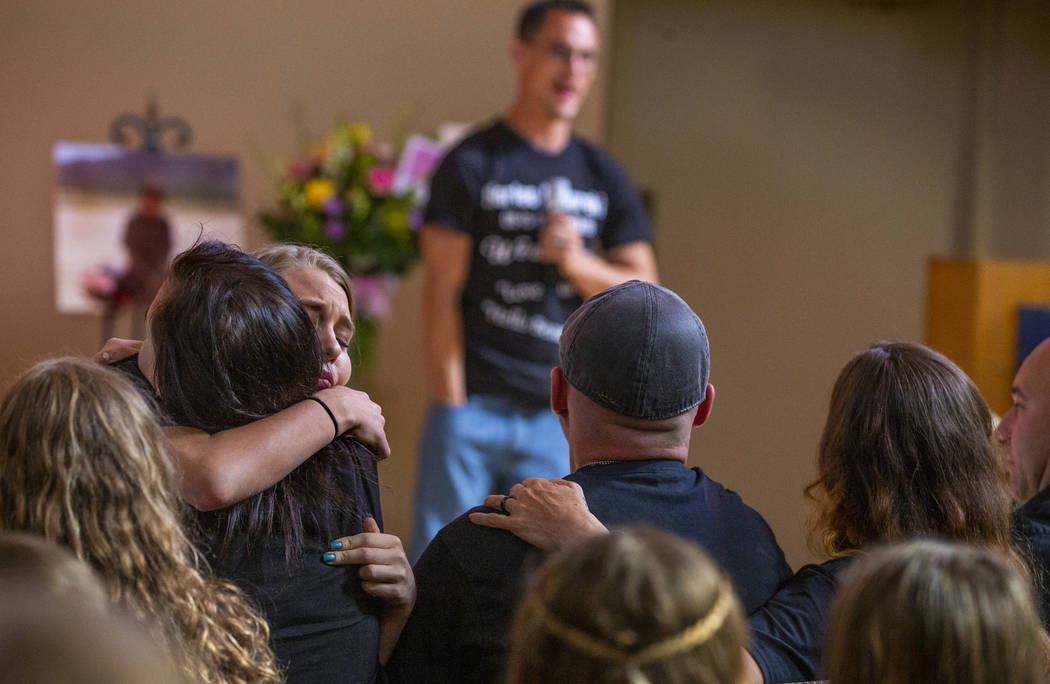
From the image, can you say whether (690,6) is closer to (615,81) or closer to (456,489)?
(615,81)

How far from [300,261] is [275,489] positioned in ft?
1.66

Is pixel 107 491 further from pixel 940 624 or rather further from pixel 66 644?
pixel 940 624

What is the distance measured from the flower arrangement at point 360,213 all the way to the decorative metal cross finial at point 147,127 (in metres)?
0.54

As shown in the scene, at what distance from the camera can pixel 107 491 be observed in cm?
112

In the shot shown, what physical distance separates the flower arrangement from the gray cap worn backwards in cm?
229

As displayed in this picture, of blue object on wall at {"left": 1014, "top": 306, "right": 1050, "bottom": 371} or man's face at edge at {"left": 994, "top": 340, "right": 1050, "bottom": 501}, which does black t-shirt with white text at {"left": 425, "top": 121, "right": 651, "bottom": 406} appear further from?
blue object on wall at {"left": 1014, "top": 306, "right": 1050, "bottom": 371}

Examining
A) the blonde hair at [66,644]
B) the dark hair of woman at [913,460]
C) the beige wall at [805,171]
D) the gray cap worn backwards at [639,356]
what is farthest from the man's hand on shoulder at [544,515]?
the beige wall at [805,171]

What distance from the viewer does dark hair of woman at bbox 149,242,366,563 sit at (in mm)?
1318

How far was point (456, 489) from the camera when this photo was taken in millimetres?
3107

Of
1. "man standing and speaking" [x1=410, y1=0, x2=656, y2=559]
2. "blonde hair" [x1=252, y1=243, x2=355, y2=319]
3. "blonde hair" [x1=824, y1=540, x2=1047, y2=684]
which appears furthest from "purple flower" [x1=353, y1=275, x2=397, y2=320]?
"blonde hair" [x1=824, y1=540, x2=1047, y2=684]

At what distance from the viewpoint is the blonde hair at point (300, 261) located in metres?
1.73

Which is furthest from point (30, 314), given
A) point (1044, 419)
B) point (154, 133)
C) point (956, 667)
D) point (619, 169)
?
point (956, 667)

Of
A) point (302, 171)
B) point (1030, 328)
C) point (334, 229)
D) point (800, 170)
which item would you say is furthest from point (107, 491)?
point (800, 170)

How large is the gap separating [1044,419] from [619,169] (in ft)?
5.88
